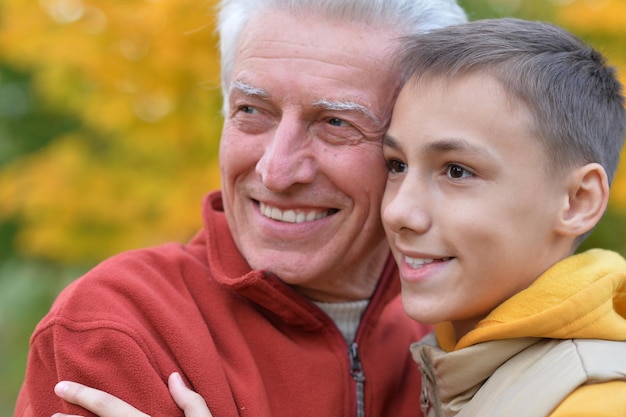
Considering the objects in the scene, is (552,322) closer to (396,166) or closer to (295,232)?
(396,166)

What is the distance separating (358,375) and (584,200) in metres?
0.86

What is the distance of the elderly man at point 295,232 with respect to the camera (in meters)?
2.53

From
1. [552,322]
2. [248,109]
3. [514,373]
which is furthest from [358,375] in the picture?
[248,109]

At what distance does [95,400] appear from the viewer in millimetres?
2158

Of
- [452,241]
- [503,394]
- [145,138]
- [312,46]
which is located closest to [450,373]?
[503,394]

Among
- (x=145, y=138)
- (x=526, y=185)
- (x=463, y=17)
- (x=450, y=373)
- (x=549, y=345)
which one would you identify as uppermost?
(x=463, y=17)

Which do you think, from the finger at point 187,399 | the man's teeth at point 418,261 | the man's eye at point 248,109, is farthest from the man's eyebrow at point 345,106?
the finger at point 187,399

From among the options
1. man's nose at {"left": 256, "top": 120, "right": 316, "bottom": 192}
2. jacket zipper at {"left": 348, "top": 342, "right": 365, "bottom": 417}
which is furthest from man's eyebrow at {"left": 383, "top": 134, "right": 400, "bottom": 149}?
jacket zipper at {"left": 348, "top": 342, "right": 365, "bottom": 417}

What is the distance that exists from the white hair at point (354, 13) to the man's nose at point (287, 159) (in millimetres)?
380

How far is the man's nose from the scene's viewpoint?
258 cm

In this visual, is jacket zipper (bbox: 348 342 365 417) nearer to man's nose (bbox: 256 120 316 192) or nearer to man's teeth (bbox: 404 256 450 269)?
man's teeth (bbox: 404 256 450 269)

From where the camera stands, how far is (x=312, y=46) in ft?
8.63

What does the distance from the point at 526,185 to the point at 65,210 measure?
357 centimetres

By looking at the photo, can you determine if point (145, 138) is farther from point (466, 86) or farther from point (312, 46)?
point (466, 86)
